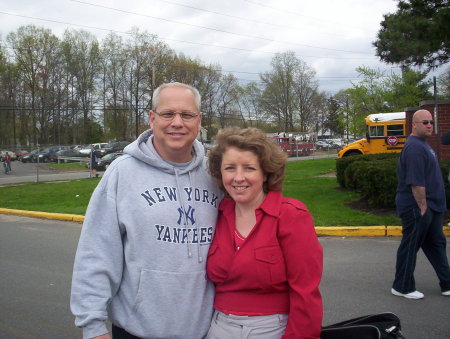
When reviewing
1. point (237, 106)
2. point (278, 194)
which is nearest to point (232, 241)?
point (278, 194)

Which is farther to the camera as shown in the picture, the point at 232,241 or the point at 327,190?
the point at 327,190

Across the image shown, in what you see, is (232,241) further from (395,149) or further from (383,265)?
(395,149)

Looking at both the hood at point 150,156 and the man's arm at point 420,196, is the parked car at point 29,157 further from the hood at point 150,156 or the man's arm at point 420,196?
the hood at point 150,156

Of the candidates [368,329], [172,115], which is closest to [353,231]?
[368,329]

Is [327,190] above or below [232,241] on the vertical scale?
below

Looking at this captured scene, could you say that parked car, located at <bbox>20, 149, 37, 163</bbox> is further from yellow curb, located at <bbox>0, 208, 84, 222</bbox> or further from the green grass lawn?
yellow curb, located at <bbox>0, 208, 84, 222</bbox>

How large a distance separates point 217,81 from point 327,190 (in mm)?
54397

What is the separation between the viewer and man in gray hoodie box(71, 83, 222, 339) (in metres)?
1.84

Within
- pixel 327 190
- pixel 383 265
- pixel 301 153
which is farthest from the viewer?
pixel 301 153

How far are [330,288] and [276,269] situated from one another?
354 cm

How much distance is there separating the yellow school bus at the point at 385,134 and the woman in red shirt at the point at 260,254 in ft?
68.0

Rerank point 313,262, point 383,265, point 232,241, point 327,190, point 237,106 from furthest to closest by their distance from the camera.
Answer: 1. point 237,106
2. point 327,190
3. point 383,265
4. point 232,241
5. point 313,262

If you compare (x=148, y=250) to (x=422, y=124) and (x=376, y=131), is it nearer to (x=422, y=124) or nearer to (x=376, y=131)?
(x=422, y=124)

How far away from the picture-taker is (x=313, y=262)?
5.98 feet
